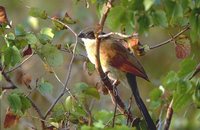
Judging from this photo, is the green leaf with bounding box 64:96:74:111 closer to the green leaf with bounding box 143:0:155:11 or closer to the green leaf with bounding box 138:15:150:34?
the green leaf with bounding box 138:15:150:34

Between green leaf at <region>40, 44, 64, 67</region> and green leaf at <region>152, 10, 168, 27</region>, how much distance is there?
1.09m

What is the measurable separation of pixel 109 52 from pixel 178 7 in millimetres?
1634

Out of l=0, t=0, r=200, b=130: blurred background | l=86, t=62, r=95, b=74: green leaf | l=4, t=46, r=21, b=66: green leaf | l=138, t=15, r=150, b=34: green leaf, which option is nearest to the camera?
l=138, t=15, r=150, b=34: green leaf

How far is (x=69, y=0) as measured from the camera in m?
7.13

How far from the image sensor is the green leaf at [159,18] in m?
2.29

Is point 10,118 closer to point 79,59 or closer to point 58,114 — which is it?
point 58,114

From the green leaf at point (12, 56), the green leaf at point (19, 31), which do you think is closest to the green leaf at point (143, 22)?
the green leaf at point (12, 56)

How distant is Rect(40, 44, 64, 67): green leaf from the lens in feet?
10.9

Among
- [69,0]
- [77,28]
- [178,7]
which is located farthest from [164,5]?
[69,0]

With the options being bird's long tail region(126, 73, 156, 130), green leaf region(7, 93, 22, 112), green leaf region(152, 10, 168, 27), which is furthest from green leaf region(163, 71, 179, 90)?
green leaf region(7, 93, 22, 112)

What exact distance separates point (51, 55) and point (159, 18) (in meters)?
1.11

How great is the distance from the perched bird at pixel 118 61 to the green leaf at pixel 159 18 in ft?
4.22

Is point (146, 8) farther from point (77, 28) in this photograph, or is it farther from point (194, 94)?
point (77, 28)

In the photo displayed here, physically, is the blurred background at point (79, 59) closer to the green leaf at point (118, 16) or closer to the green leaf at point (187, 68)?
the green leaf at point (187, 68)
